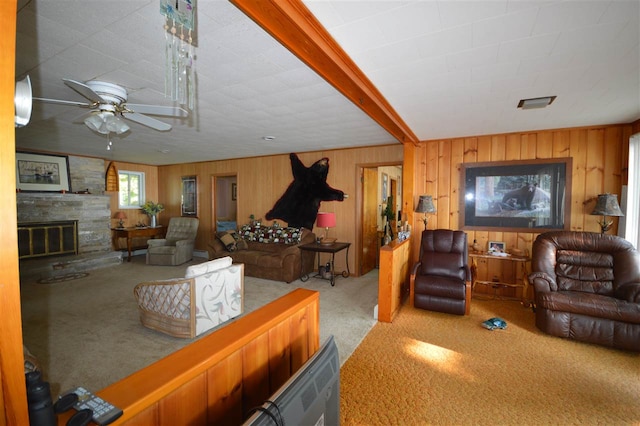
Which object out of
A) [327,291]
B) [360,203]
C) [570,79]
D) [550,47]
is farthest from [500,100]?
[327,291]

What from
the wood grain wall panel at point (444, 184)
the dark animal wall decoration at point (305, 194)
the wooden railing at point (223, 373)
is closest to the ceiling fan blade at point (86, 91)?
the wooden railing at point (223, 373)

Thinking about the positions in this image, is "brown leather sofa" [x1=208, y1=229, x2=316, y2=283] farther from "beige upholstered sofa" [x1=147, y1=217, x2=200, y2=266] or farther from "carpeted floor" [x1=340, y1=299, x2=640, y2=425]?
"carpeted floor" [x1=340, y1=299, x2=640, y2=425]

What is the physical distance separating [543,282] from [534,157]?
5.78 ft

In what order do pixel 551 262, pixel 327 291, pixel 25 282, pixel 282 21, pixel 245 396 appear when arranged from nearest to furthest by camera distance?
pixel 245 396
pixel 282 21
pixel 551 262
pixel 327 291
pixel 25 282

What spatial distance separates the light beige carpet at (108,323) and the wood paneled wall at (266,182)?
133 centimetres

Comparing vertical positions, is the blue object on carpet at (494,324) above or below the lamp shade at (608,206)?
below

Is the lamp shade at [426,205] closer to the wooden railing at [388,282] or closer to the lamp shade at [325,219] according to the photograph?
the wooden railing at [388,282]

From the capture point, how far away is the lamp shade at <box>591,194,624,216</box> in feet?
10.4

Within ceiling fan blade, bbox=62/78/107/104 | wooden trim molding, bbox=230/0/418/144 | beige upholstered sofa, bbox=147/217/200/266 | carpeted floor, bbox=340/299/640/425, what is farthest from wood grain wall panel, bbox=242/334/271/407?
beige upholstered sofa, bbox=147/217/200/266

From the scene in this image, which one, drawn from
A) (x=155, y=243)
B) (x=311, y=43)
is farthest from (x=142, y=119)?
(x=155, y=243)

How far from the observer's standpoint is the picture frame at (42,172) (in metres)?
5.27

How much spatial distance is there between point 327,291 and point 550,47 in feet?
12.1

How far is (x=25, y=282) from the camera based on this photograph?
4.79 meters

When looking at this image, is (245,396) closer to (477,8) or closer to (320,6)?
(320,6)
